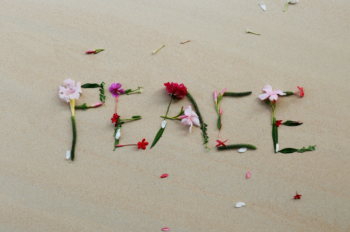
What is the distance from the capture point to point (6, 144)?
92 centimetres

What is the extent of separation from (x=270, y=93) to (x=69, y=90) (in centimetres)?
53

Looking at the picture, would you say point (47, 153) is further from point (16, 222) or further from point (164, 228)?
point (164, 228)

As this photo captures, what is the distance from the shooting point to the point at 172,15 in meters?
1.02

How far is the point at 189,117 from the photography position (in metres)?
0.92

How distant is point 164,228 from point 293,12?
2.26 ft

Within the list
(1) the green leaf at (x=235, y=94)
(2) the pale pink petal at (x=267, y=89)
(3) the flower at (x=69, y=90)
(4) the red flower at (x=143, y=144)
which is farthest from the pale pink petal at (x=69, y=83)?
(2) the pale pink petal at (x=267, y=89)

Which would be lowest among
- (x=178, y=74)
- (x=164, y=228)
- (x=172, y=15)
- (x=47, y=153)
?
(x=164, y=228)

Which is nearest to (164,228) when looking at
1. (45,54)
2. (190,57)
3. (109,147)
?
(109,147)

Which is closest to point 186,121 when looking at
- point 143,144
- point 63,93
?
point 143,144

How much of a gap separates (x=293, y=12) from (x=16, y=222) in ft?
3.04

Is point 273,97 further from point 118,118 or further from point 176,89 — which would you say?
point 118,118

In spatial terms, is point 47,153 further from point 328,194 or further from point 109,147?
point 328,194

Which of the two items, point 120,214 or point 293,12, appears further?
point 293,12

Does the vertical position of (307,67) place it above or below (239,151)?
above
